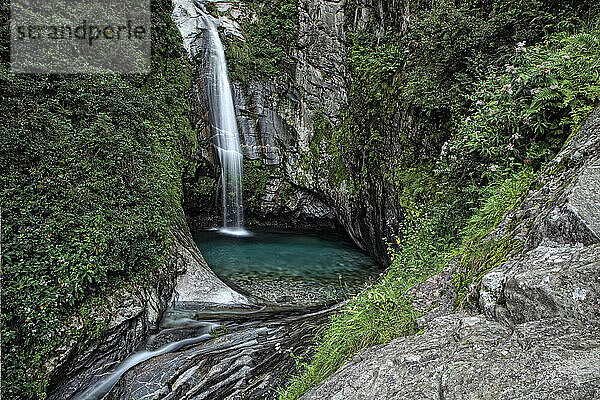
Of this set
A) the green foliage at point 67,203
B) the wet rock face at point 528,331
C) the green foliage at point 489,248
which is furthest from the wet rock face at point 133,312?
the green foliage at point 489,248

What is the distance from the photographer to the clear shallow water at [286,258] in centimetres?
866

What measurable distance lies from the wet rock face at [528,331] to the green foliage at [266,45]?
36.6 feet

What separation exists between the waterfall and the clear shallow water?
1.47m

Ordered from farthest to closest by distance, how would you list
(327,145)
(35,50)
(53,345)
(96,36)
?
(327,145) < (96,36) < (35,50) < (53,345)

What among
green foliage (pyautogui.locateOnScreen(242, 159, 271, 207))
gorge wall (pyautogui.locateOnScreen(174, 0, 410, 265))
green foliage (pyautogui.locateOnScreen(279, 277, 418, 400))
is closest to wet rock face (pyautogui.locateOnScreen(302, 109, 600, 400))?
green foliage (pyautogui.locateOnScreen(279, 277, 418, 400))

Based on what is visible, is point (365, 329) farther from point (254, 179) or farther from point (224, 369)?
point (254, 179)

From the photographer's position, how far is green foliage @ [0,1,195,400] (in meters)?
4.13

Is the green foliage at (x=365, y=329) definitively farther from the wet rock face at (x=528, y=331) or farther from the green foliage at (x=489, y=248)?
the green foliage at (x=489, y=248)

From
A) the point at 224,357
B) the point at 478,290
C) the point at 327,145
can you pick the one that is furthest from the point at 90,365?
the point at 327,145

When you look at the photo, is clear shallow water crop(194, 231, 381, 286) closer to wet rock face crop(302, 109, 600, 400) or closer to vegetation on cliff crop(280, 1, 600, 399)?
vegetation on cliff crop(280, 1, 600, 399)

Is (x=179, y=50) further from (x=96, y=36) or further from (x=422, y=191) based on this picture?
(x=422, y=191)

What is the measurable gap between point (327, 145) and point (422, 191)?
6.37 meters

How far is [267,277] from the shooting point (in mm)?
8484

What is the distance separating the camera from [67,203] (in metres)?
5.05
